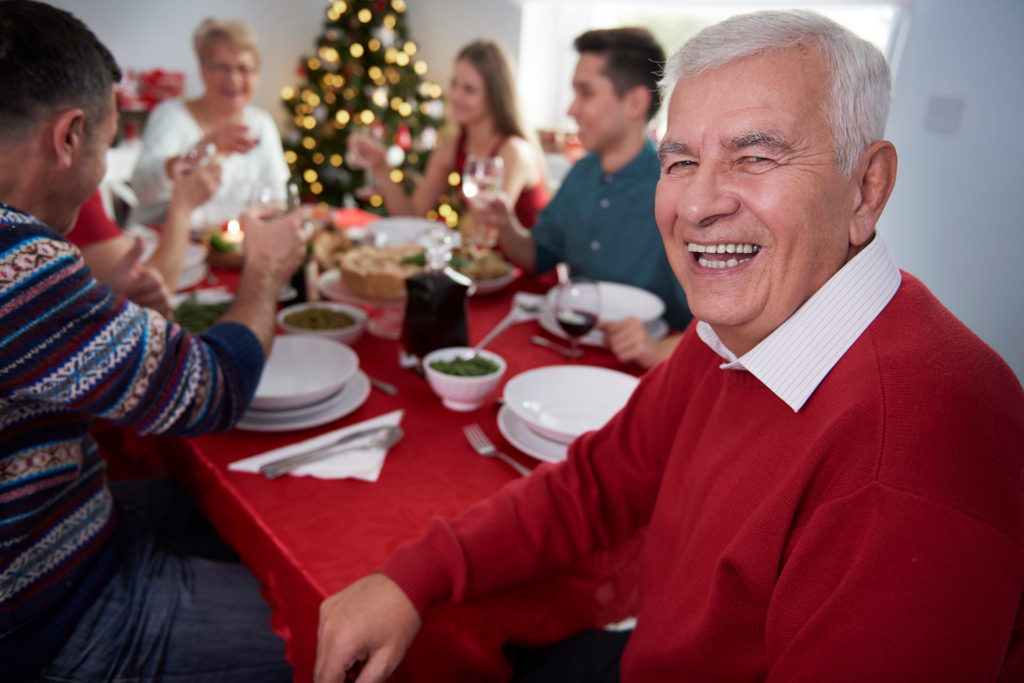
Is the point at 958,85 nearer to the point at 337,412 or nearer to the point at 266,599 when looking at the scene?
the point at 337,412

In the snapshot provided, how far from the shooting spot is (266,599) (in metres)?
1.09

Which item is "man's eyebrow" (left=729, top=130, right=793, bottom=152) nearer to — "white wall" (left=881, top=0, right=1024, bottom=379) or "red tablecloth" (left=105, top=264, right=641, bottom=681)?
"red tablecloth" (left=105, top=264, right=641, bottom=681)

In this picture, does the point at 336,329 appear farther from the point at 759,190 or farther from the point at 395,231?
the point at 759,190

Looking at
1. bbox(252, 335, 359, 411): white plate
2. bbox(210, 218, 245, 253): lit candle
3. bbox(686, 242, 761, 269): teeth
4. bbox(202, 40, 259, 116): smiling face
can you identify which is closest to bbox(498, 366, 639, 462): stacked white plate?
bbox(252, 335, 359, 411): white plate

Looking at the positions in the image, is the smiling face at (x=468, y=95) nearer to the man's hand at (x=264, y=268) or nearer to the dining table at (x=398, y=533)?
the man's hand at (x=264, y=268)

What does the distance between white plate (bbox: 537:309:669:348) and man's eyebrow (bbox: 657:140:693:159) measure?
2.55ft

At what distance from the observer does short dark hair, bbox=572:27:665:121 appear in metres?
2.12

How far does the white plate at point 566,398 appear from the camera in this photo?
115 centimetres

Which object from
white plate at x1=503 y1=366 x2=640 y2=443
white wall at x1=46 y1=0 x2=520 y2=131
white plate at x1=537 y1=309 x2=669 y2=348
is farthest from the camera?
white wall at x1=46 y1=0 x2=520 y2=131

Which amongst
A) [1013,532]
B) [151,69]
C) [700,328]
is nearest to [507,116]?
[700,328]

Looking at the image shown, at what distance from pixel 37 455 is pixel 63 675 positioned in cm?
33

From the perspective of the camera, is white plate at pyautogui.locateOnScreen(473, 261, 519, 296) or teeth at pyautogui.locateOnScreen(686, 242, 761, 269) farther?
white plate at pyautogui.locateOnScreen(473, 261, 519, 296)

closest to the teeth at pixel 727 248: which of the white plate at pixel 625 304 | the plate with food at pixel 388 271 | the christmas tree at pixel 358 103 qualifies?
the white plate at pixel 625 304

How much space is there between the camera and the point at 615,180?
2.23 meters
